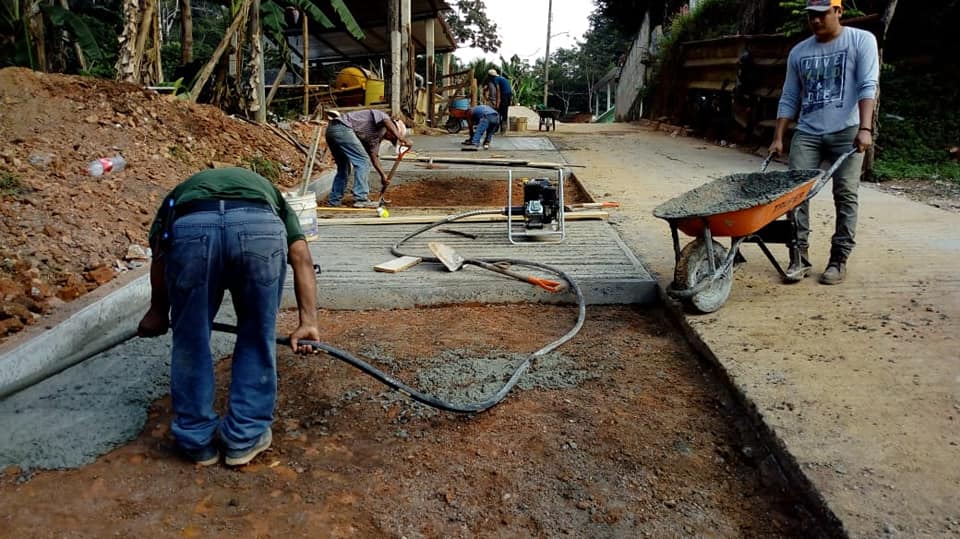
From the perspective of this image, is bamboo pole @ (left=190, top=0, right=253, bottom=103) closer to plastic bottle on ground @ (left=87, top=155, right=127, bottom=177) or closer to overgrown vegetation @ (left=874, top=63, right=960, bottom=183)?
plastic bottle on ground @ (left=87, top=155, right=127, bottom=177)

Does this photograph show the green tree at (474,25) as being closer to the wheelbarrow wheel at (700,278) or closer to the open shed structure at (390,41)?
the open shed structure at (390,41)

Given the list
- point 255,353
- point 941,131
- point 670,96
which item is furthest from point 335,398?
point 670,96

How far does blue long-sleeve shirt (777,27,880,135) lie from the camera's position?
14.4 ft

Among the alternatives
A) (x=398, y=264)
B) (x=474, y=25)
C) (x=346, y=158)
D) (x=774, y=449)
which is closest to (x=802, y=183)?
(x=774, y=449)

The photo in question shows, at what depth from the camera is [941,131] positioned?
10477mm

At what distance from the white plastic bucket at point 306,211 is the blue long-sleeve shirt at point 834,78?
3.79 metres

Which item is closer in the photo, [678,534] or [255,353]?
[678,534]

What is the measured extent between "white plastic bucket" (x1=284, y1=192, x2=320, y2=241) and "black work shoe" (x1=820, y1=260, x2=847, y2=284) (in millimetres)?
3976

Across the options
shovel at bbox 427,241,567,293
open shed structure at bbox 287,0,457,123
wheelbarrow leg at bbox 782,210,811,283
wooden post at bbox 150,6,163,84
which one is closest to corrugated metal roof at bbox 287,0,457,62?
open shed structure at bbox 287,0,457,123

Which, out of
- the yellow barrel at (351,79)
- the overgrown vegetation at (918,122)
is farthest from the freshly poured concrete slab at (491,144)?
the overgrown vegetation at (918,122)

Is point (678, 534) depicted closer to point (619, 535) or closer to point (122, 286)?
point (619, 535)

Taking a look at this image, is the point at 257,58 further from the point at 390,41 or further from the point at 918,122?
the point at 918,122

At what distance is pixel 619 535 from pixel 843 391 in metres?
1.34

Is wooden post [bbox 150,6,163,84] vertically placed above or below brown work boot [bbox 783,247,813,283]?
above
